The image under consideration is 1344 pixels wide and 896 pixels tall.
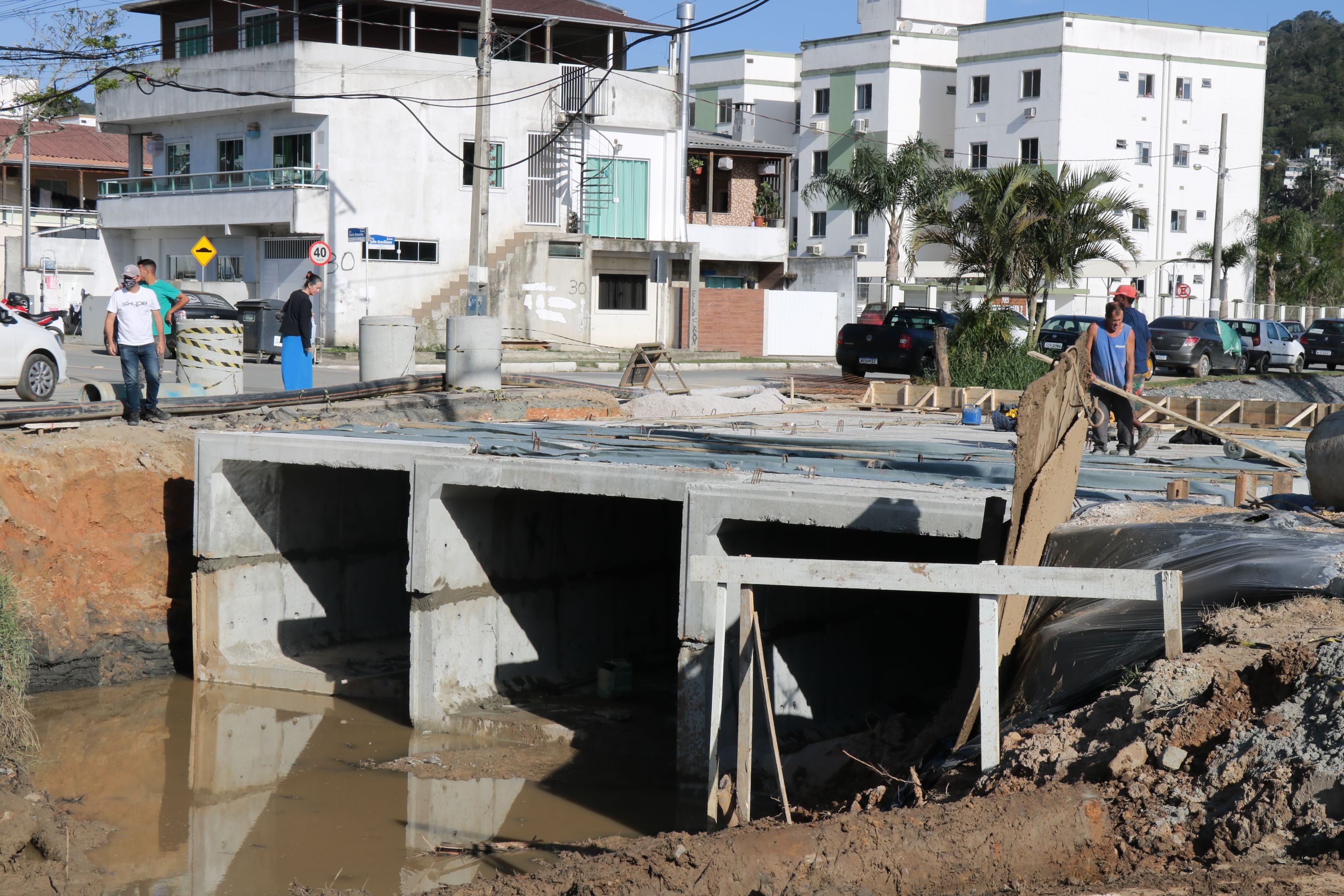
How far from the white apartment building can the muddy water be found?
4271 cm

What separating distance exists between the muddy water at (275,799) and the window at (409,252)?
23135 mm

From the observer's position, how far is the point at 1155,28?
167 feet

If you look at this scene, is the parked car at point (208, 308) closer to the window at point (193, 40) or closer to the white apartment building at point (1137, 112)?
the window at point (193, 40)

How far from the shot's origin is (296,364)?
16.6 m

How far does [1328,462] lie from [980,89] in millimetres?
47944

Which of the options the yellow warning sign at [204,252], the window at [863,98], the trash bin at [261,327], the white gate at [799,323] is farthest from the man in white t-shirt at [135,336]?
the window at [863,98]

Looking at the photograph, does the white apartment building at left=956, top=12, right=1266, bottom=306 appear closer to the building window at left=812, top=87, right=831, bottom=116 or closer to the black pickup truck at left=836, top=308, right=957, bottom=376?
the building window at left=812, top=87, right=831, bottom=116

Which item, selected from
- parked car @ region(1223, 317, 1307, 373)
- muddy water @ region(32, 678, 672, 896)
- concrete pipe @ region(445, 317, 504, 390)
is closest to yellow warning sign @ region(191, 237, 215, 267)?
concrete pipe @ region(445, 317, 504, 390)

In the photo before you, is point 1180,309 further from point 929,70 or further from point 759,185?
point 759,185

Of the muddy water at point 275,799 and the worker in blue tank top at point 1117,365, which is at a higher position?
the worker in blue tank top at point 1117,365

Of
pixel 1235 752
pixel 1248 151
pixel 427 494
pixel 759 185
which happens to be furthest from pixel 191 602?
pixel 1248 151

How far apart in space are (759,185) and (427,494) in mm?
35328

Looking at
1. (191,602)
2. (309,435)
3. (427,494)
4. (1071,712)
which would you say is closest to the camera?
(1071,712)

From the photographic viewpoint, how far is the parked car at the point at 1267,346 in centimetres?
3484
